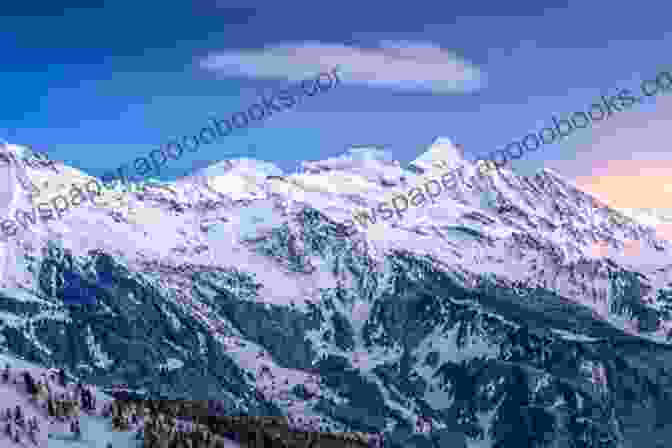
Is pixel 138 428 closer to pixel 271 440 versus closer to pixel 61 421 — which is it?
pixel 61 421

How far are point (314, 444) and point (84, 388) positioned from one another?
75254mm

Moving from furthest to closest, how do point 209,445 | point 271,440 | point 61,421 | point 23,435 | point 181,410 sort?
point 181,410 → point 271,440 → point 209,445 → point 61,421 → point 23,435

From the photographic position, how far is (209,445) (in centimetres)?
12169

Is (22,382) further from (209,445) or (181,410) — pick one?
(181,410)

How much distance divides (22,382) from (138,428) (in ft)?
43.8

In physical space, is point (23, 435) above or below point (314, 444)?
below

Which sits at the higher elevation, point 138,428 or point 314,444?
point 314,444

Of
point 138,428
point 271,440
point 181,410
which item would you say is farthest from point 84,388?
point 181,410

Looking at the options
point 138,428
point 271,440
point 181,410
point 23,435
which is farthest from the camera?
point 181,410

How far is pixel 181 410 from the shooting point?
176 metres

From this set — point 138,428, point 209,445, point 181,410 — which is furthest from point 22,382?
point 181,410

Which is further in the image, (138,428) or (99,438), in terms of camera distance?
(138,428)

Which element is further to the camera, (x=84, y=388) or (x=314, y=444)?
(x=314, y=444)

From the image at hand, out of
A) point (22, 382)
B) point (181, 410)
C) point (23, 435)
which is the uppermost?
point (181, 410)
